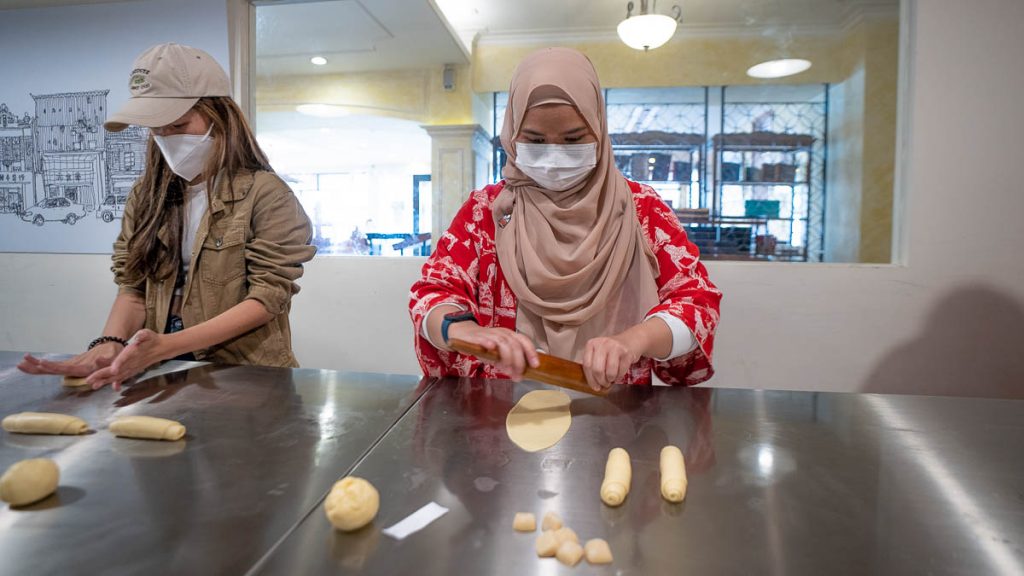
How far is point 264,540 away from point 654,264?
1.07m

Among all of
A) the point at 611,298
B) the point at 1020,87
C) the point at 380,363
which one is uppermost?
the point at 1020,87

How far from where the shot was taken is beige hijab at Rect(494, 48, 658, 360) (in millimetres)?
1333

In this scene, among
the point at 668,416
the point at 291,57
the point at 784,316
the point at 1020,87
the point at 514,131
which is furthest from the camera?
the point at 291,57

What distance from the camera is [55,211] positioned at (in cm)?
319

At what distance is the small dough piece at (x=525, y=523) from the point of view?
62 centimetres

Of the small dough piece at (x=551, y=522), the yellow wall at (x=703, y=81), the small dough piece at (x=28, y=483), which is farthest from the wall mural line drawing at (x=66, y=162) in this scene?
the small dough piece at (x=551, y=522)

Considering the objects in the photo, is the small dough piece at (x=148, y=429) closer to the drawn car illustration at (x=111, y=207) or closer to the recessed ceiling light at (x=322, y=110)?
the drawn car illustration at (x=111, y=207)

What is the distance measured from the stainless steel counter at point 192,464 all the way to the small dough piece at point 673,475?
45 centimetres

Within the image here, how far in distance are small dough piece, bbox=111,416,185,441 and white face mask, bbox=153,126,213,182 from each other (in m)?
0.86

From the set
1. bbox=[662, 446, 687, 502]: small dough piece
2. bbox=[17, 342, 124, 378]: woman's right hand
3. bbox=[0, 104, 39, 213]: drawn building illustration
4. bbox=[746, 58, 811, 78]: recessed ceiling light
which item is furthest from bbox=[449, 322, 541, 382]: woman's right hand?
bbox=[0, 104, 39, 213]: drawn building illustration

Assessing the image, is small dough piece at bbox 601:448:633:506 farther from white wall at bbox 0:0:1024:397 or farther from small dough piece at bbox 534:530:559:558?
white wall at bbox 0:0:1024:397

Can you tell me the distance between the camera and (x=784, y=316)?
2598 millimetres

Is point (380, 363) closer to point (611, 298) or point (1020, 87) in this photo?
point (611, 298)

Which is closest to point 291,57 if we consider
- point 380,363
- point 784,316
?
point 380,363
